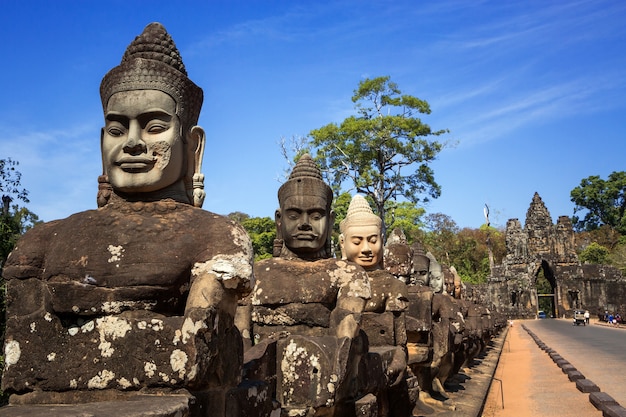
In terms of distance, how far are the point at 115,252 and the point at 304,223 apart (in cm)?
257

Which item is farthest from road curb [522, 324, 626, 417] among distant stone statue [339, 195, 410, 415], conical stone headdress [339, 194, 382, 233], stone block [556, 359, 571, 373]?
conical stone headdress [339, 194, 382, 233]

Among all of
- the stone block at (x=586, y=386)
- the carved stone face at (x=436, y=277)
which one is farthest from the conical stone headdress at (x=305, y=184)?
the carved stone face at (x=436, y=277)

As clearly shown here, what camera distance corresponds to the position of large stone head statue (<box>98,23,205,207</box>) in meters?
3.36

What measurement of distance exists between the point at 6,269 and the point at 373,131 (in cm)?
2757

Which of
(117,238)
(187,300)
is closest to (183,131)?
(117,238)

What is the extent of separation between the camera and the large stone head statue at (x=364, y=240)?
6.91 meters

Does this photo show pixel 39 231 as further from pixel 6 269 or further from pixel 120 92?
pixel 120 92

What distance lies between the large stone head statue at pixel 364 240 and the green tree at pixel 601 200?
78723 mm

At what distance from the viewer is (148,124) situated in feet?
11.3

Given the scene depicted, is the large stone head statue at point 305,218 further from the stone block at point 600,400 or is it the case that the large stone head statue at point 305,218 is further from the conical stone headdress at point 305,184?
the stone block at point 600,400

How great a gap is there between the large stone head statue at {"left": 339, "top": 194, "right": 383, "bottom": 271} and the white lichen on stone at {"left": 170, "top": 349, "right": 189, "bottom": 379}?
4.26 m

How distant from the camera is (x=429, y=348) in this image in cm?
750

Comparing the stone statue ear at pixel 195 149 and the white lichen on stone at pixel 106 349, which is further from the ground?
the stone statue ear at pixel 195 149

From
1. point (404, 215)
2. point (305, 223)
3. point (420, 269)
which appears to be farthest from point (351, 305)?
point (404, 215)
